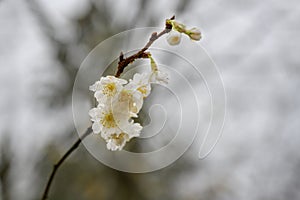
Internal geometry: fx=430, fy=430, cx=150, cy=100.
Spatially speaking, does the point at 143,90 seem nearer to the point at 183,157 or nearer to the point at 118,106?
the point at 118,106

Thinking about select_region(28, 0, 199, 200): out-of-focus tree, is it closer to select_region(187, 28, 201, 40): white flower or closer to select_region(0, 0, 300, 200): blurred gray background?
select_region(0, 0, 300, 200): blurred gray background

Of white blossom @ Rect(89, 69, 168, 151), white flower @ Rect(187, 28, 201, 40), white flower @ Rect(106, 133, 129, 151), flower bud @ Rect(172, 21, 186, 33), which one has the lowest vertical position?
white flower @ Rect(106, 133, 129, 151)

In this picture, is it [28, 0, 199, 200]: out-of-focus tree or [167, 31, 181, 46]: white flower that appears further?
[28, 0, 199, 200]: out-of-focus tree

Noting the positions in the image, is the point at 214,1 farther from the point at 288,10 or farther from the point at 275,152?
the point at 275,152

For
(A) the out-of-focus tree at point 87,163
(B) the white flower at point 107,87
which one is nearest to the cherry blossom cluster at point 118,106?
(B) the white flower at point 107,87

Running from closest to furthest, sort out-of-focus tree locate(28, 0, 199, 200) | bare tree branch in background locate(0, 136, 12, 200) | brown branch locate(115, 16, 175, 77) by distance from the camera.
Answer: brown branch locate(115, 16, 175, 77) → bare tree branch in background locate(0, 136, 12, 200) → out-of-focus tree locate(28, 0, 199, 200)

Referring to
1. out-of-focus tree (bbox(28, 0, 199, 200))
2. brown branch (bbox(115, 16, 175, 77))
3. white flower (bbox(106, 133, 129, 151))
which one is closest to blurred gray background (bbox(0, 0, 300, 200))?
out-of-focus tree (bbox(28, 0, 199, 200))

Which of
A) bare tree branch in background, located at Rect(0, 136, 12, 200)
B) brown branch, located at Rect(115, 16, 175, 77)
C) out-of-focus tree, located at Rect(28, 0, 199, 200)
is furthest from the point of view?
out-of-focus tree, located at Rect(28, 0, 199, 200)
